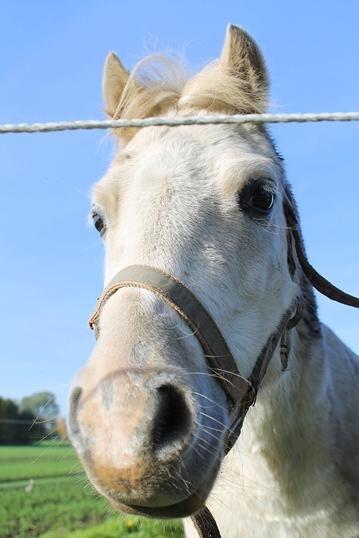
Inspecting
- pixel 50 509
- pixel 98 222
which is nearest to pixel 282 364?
pixel 98 222

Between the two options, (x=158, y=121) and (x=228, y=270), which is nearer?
(x=158, y=121)

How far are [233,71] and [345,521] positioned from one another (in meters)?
2.63

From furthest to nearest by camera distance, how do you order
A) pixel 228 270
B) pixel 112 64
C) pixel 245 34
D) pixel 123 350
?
1. pixel 112 64
2. pixel 245 34
3. pixel 228 270
4. pixel 123 350

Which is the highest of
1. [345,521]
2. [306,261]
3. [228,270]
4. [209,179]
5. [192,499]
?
[209,179]

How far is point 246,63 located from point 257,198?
117 centimetres

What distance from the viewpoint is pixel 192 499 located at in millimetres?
2025

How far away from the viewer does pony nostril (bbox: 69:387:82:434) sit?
2.06 m

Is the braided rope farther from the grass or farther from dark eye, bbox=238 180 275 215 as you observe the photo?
the grass

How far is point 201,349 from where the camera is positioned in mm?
2221

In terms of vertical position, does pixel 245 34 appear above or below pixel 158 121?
above

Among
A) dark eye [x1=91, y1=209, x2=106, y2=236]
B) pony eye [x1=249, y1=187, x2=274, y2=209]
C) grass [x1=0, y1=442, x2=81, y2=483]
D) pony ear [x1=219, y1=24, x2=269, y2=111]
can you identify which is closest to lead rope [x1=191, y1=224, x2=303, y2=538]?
pony eye [x1=249, y1=187, x2=274, y2=209]

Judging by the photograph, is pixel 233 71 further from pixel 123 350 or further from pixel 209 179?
pixel 123 350

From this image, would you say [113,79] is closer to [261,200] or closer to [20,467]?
[261,200]

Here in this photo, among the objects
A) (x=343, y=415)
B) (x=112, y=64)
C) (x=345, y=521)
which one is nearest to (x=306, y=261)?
(x=343, y=415)
